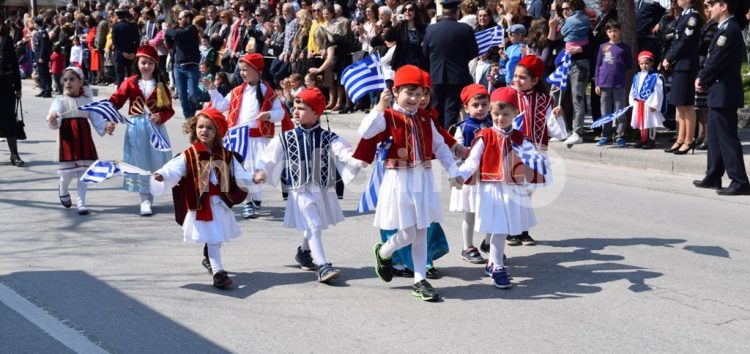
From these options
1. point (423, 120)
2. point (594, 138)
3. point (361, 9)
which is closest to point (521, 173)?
point (423, 120)

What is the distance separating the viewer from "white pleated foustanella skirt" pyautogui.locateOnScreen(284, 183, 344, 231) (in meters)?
7.43

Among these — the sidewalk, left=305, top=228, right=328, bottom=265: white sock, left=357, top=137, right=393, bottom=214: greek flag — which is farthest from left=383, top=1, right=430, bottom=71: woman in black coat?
left=357, top=137, right=393, bottom=214: greek flag

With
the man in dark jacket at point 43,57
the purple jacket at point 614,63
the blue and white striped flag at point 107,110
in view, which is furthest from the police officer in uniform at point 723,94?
the man in dark jacket at point 43,57

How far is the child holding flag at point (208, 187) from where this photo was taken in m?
7.27

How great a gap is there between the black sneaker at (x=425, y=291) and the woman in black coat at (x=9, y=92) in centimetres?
815

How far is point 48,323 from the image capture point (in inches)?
251

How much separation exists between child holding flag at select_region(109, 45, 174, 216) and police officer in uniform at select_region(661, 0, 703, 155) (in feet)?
20.4

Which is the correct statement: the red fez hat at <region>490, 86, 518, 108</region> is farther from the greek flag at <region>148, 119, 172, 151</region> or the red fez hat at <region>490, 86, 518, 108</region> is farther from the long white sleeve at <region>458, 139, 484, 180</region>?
the greek flag at <region>148, 119, 172, 151</region>

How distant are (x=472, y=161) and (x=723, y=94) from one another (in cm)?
471

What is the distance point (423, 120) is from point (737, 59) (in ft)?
17.5

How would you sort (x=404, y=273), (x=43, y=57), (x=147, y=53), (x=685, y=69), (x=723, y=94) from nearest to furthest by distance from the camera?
(x=404, y=273)
(x=147, y=53)
(x=723, y=94)
(x=685, y=69)
(x=43, y=57)

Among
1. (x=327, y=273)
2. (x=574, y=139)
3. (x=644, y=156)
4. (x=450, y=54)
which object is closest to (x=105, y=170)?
(x=327, y=273)

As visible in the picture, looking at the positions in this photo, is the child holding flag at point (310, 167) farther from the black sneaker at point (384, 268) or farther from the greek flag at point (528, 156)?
the greek flag at point (528, 156)

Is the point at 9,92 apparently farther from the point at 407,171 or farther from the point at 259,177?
the point at 407,171
